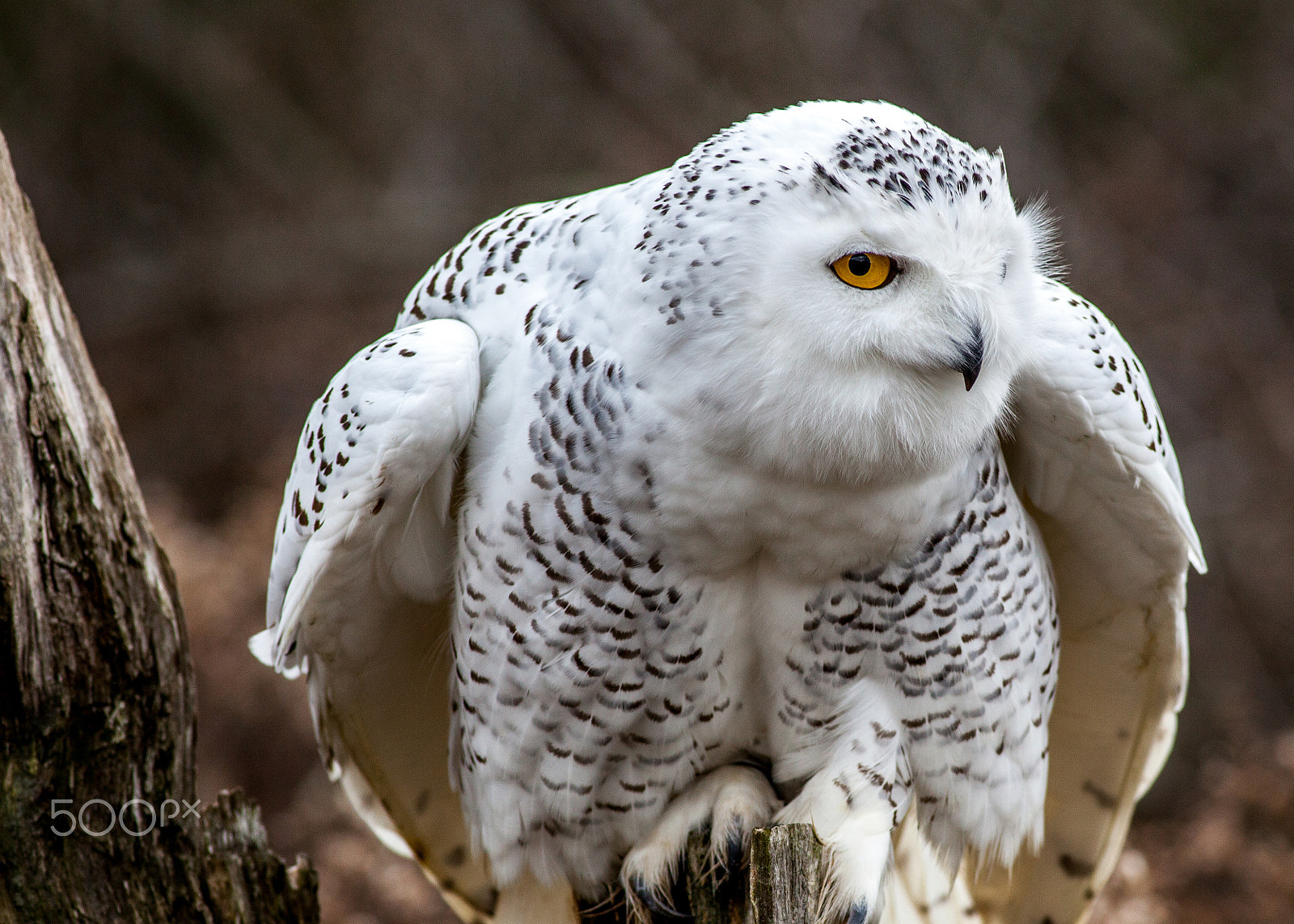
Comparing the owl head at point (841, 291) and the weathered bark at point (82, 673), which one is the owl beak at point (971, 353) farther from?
the weathered bark at point (82, 673)

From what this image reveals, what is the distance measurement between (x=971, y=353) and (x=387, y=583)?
124 centimetres

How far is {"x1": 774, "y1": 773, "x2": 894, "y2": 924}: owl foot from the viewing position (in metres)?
2.33

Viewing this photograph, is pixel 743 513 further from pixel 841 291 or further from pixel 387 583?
pixel 387 583

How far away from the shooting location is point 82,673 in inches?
93.0

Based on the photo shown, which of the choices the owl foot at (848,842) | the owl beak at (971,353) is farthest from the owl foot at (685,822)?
the owl beak at (971,353)

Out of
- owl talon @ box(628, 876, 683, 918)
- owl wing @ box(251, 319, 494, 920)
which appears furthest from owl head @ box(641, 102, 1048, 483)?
owl talon @ box(628, 876, 683, 918)

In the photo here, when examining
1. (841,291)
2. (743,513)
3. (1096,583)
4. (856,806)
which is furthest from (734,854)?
(841,291)

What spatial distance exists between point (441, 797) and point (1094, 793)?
1514 millimetres

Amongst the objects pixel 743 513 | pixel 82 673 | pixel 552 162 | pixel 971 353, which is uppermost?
pixel 971 353

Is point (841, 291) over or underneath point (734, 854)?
over

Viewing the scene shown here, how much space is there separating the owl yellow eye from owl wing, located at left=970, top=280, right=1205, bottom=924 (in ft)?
1.58

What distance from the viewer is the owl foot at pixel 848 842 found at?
233 cm

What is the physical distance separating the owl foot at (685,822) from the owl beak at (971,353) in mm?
981

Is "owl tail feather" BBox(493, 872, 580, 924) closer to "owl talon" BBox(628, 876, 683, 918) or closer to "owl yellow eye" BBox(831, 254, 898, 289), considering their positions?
"owl talon" BBox(628, 876, 683, 918)
